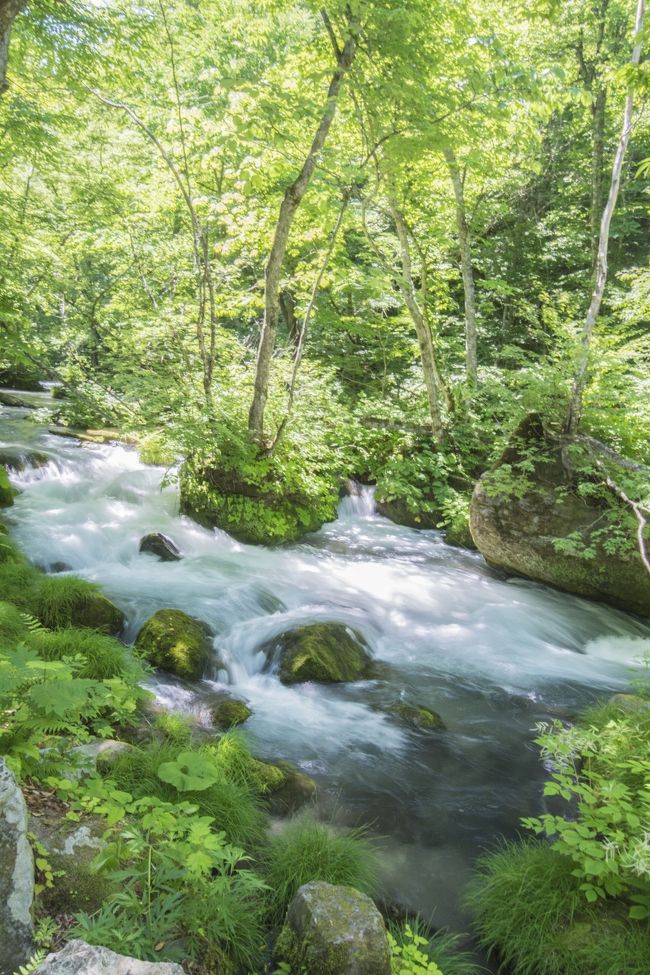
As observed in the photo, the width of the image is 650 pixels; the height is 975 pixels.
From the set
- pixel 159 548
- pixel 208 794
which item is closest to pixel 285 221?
pixel 159 548

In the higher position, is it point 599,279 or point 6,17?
point 6,17

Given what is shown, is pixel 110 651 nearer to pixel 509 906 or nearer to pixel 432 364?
pixel 509 906

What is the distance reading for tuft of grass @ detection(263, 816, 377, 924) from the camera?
9.58ft

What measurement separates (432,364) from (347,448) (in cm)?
244

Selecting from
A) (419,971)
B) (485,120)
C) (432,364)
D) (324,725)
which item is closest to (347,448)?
(432,364)

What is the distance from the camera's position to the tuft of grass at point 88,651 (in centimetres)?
433

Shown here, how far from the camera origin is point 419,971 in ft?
7.89

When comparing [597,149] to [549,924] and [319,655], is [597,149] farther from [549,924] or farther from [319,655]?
[549,924]

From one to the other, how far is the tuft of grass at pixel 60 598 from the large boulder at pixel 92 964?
393 centimetres

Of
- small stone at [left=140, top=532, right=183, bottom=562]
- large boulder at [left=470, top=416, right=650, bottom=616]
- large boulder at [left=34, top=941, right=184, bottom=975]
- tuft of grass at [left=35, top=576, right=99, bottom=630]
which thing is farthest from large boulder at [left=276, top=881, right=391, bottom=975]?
small stone at [left=140, top=532, right=183, bottom=562]

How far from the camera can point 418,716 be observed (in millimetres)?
5086

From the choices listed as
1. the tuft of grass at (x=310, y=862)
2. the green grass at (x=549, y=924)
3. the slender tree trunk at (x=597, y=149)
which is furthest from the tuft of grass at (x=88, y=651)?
the slender tree trunk at (x=597, y=149)

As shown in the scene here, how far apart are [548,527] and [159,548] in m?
5.79

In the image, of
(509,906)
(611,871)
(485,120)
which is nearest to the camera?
(611,871)
